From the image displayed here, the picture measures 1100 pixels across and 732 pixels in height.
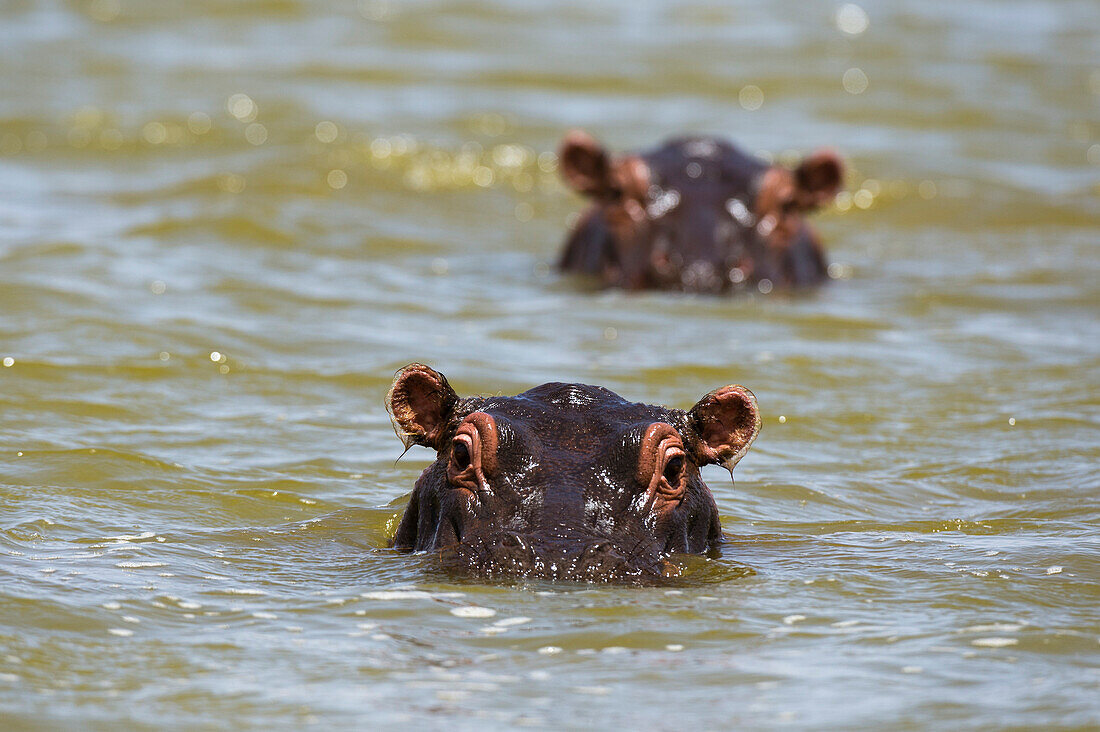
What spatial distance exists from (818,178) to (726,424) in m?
6.71

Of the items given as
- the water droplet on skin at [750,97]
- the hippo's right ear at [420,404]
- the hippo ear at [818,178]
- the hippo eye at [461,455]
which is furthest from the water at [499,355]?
the hippo ear at [818,178]

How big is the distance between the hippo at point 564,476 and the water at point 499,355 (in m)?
0.14

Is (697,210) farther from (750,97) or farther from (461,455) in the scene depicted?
(750,97)

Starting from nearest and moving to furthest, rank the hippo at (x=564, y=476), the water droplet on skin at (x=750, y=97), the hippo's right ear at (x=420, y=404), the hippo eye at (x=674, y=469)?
1. the hippo at (x=564, y=476)
2. the hippo eye at (x=674, y=469)
3. the hippo's right ear at (x=420, y=404)
4. the water droplet on skin at (x=750, y=97)

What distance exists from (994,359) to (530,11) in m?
15.4

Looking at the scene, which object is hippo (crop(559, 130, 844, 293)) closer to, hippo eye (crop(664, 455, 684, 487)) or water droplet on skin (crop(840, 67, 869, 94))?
Result: hippo eye (crop(664, 455, 684, 487))

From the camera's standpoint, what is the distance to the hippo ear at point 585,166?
1358 cm

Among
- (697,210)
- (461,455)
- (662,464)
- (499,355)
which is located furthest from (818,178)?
(461,455)

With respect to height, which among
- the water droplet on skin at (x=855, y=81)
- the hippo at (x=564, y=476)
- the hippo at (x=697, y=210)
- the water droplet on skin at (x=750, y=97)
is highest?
the water droplet on skin at (x=855, y=81)

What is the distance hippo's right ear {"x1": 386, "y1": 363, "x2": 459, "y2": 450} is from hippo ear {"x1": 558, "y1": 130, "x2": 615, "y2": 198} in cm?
648

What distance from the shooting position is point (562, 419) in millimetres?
6992

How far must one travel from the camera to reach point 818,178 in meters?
13.8

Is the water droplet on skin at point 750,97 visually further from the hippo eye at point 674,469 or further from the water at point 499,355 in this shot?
the hippo eye at point 674,469

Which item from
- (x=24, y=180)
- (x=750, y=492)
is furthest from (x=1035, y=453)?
(x=24, y=180)
